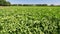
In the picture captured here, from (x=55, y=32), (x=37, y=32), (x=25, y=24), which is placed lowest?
(x=55, y=32)

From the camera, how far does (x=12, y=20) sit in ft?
18.7

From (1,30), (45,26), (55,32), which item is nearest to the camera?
(1,30)

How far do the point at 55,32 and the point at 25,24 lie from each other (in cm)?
173

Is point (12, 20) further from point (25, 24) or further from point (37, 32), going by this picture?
point (37, 32)

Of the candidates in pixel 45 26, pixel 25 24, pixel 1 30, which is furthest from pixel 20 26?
pixel 45 26

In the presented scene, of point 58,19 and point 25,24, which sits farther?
point 58,19

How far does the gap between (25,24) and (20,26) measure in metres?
0.26

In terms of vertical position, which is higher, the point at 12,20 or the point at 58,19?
the point at 12,20

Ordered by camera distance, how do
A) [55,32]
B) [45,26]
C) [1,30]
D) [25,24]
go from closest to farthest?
[1,30] → [25,24] → [45,26] → [55,32]

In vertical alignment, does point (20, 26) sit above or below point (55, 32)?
above

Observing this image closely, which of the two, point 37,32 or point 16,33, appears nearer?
point 16,33

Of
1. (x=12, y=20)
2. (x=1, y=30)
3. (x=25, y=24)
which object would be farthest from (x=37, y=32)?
(x=1, y=30)

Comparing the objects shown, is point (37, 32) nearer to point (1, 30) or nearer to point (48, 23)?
point (48, 23)

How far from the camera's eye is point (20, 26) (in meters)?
5.47
